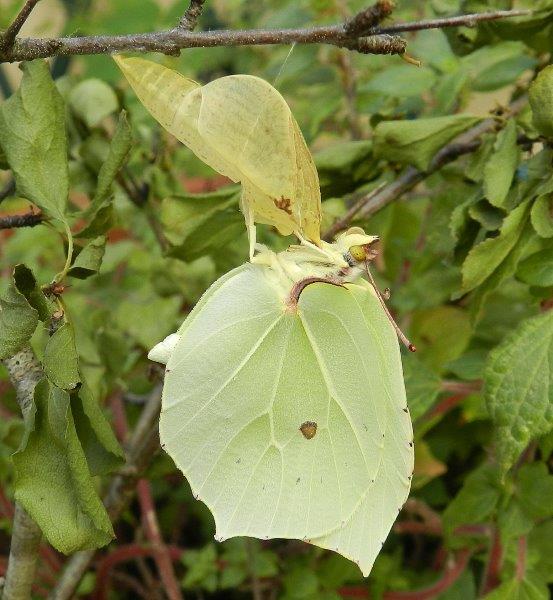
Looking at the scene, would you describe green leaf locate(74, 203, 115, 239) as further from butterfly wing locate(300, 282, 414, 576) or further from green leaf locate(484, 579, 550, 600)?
green leaf locate(484, 579, 550, 600)

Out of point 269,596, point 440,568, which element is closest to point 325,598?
point 269,596

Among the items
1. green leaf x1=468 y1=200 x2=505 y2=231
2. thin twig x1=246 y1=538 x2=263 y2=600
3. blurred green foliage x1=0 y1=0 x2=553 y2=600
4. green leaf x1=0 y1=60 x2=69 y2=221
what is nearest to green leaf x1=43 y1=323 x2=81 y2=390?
blurred green foliage x1=0 y1=0 x2=553 y2=600

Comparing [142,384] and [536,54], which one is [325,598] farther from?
[536,54]

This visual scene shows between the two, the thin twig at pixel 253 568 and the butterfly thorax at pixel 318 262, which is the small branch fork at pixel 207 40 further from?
the thin twig at pixel 253 568

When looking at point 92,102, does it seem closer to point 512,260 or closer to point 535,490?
point 512,260

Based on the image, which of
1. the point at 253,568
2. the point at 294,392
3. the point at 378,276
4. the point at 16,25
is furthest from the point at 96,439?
the point at 378,276
